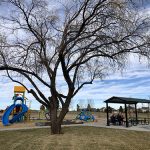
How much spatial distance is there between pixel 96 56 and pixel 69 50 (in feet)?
5.89

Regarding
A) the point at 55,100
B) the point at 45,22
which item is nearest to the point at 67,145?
the point at 55,100

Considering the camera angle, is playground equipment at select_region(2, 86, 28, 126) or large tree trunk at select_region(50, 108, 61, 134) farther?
playground equipment at select_region(2, 86, 28, 126)

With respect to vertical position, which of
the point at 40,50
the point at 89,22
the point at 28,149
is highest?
the point at 89,22

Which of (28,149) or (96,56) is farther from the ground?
(96,56)

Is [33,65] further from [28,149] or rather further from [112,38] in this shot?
[28,149]

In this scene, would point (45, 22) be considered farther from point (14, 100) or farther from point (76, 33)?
point (14, 100)

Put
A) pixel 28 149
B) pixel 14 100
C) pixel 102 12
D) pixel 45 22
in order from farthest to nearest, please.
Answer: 1. pixel 14 100
2. pixel 45 22
3. pixel 102 12
4. pixel 28 149

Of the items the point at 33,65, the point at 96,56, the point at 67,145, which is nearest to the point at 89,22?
the point at 96,56

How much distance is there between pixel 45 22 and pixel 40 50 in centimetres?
192

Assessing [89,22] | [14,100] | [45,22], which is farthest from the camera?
[14,100]

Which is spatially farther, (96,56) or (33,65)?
(33,65)

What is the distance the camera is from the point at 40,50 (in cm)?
1666

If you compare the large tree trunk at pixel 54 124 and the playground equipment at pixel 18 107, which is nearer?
the large tree trunk at pixel 54 124

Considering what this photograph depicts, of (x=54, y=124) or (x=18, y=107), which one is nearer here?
(x=54, y=124)
